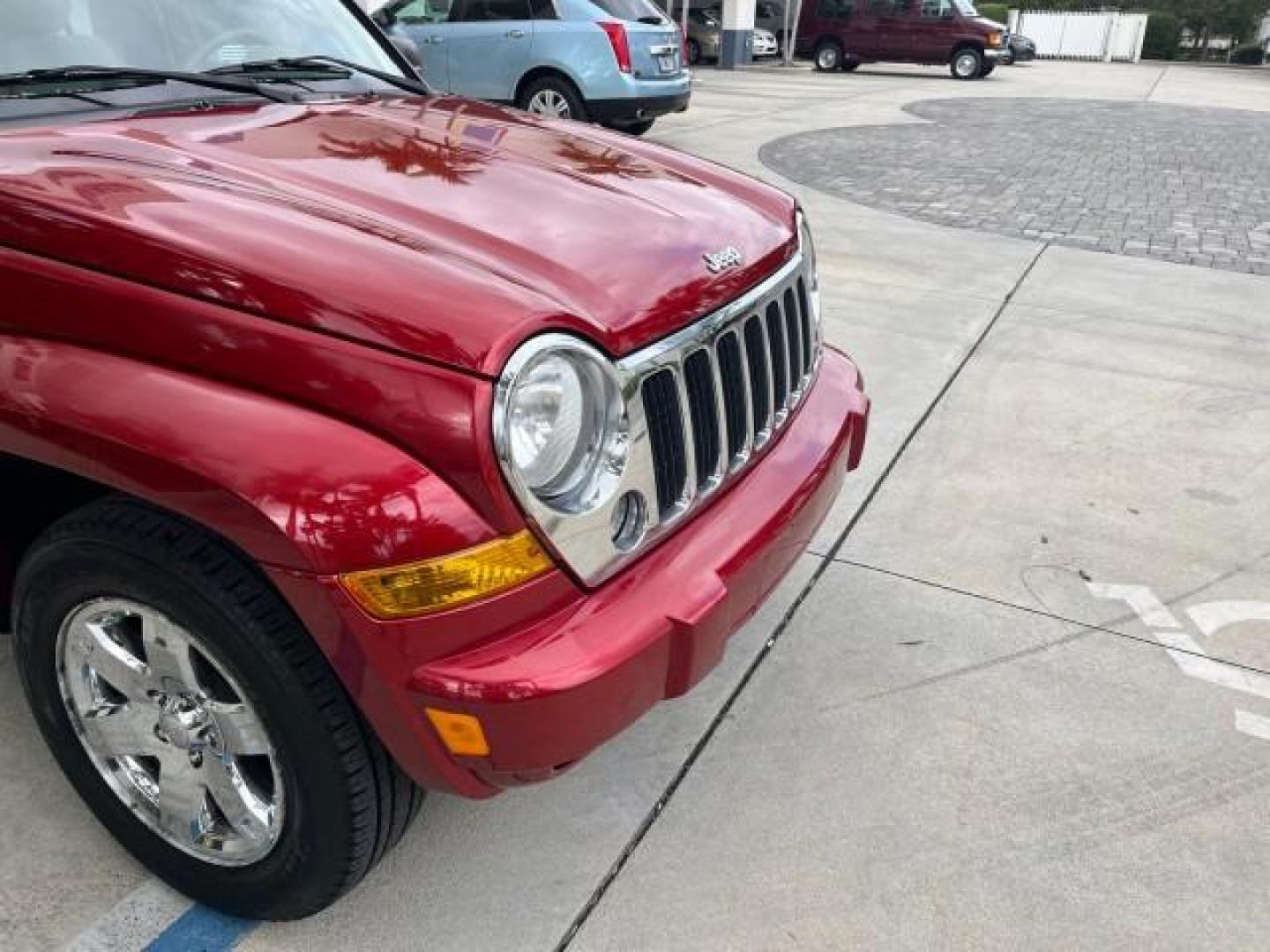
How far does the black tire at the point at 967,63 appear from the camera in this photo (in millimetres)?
22953

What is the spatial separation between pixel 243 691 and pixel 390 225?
2.84ft

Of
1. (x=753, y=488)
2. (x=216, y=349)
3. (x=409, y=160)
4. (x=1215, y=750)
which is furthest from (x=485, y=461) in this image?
(x=1215, y=750)

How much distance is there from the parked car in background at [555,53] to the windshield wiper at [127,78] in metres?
7.57

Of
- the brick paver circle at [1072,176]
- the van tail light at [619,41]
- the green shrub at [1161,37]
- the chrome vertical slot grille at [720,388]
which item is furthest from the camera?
the green shrub at [1161,37]

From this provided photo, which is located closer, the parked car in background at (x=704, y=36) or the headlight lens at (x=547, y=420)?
the headlight lens at (x=547, y=420)

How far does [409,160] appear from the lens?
7.78ft

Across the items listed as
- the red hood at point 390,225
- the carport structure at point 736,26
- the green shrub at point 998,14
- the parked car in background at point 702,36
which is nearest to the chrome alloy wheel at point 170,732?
the red hood at point 390,225

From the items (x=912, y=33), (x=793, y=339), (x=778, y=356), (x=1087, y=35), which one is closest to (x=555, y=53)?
(x=793, y=339)

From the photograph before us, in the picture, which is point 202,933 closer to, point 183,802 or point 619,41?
point 183,802

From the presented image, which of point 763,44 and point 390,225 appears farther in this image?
point 763,44

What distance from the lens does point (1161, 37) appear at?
3812 centimetres

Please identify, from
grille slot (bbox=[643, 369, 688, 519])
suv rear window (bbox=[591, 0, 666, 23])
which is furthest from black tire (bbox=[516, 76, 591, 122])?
grille slot (bbox=[643, 369, 688, 519])

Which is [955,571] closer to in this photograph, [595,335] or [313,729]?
[595,335]

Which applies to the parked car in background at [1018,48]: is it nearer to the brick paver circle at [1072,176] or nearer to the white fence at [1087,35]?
the white fence at [1087,35]
